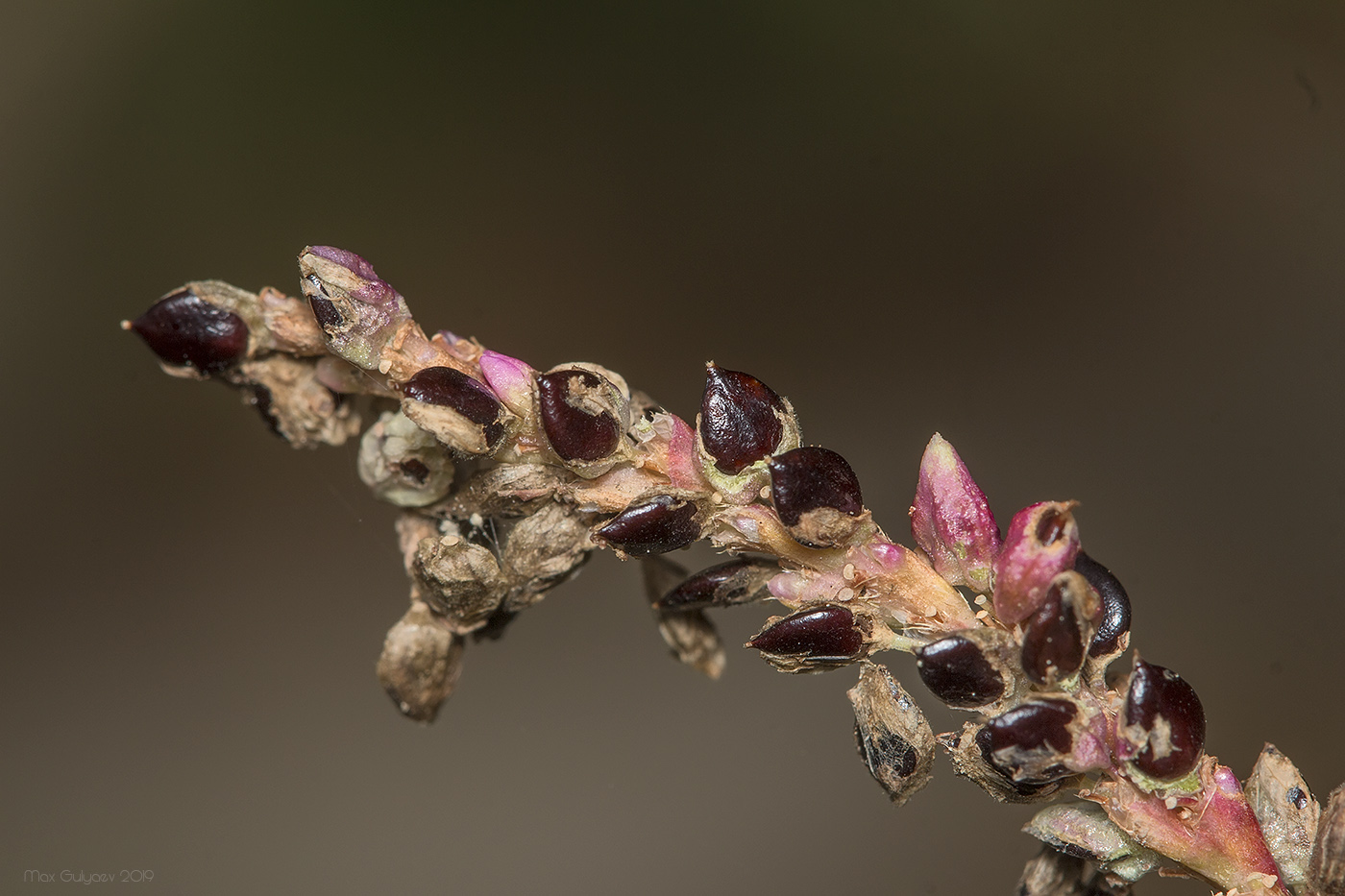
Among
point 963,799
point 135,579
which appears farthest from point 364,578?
point 963,799

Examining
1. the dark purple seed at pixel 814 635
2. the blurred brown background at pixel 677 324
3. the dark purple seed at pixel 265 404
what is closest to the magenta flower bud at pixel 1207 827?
the dark purple seed at pixel 814 635

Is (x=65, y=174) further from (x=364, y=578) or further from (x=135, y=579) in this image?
(x=364, y=578)

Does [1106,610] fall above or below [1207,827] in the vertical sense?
above

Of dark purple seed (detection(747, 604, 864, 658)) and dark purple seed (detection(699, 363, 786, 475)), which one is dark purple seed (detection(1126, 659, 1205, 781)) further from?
dark purple seed (detection(699, 363, 786, 475))

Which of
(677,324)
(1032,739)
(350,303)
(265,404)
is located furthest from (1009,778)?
(677,324)

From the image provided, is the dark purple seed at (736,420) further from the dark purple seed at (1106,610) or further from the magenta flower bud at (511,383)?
the dark purple seed at (1106,610)

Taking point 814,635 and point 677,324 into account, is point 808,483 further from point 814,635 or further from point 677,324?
point 677,324
